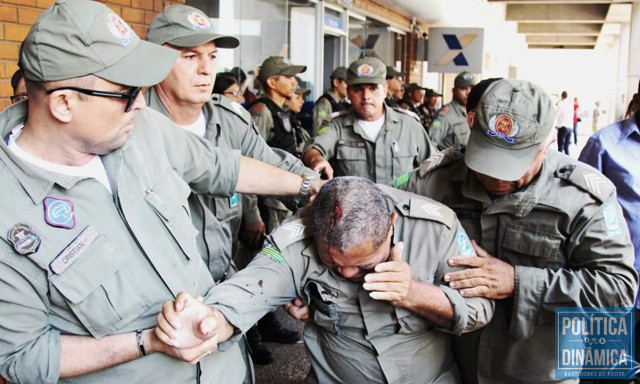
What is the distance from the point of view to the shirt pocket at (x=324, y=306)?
1956mm

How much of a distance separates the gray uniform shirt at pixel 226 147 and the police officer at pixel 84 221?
28.1 inches

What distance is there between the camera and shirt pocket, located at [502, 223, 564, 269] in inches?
76.5

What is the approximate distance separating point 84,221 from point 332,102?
5.39 meters

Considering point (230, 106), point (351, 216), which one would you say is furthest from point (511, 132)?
point (230, 106)

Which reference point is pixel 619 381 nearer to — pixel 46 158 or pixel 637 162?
pixel 637 162

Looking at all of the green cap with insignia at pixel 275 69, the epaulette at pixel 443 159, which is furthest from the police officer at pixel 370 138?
the epaulette at pixel 443 159

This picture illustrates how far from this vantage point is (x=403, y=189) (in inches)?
92.7

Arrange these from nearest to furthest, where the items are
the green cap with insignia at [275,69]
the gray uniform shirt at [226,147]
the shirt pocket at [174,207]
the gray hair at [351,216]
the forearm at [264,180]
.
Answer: the shirt pocket at [174,207] → the gray hair at [351,216] → the forearm at [264,180] → the gray uniform shirt at [226,147] → the green cap with insignia at [275,69]

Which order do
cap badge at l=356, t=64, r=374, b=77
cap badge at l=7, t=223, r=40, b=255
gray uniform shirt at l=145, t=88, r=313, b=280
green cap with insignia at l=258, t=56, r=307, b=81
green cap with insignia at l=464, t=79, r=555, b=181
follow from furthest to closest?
green cap with insignia at l=258, t=56, r=307, b=81 < cap badge at l=356, t=64, r=374, b=77 < gray uniform shirt at l=145, t=88, r=313, b=280 < green cap with insignia at l=464, t=79, r=555, b=181 < cap badge at l=7, t=223, r=40, b=255

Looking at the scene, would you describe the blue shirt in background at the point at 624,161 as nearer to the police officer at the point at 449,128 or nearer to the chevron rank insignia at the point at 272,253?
the chevron rank insignia at the point at 272,253

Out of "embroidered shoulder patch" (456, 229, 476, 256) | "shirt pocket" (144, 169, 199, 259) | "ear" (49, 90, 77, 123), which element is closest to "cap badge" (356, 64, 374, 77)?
"embroidered shoulder patch" (456, 229, 476, 256)

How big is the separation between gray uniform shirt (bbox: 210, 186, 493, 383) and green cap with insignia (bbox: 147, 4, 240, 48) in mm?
932

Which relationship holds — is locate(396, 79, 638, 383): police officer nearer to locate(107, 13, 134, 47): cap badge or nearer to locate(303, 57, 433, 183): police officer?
locate(107, 13, 134, 47): cap badge

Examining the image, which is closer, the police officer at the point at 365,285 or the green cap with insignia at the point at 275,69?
the police officer at the point at 365,285
